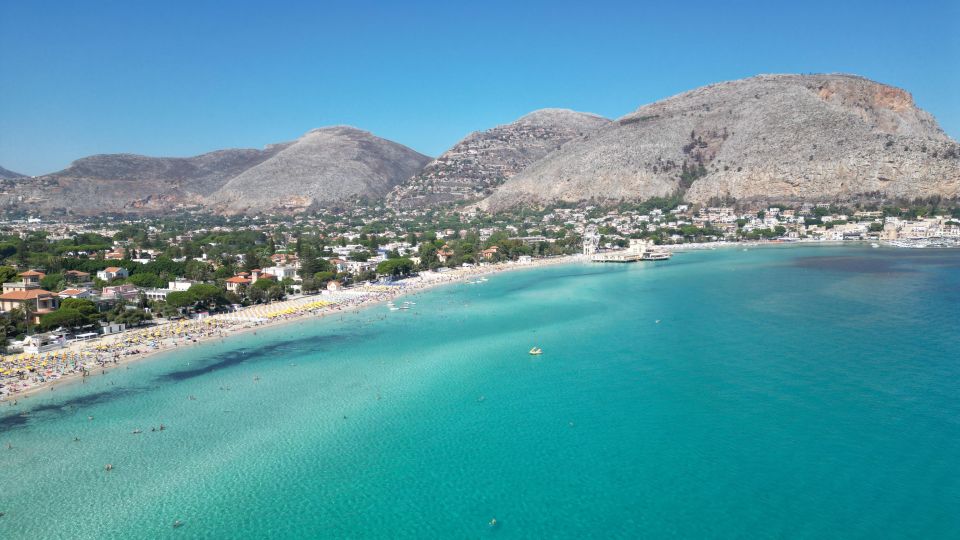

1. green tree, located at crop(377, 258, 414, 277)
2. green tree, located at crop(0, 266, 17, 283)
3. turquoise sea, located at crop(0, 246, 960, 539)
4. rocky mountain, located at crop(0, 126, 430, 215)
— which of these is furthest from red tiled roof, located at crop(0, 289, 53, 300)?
rocky mountain, located at crop(0, 126, 430, 215)

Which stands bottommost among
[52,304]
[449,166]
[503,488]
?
[503,488]

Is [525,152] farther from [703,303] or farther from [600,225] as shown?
[703,303]

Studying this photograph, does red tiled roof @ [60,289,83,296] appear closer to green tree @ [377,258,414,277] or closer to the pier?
green tree @ [377,258,414,277]

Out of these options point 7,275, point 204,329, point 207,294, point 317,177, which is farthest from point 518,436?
point 317,177

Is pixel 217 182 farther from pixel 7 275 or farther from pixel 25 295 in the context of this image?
pixel 25 295

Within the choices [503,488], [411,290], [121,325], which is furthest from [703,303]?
[121,325]
